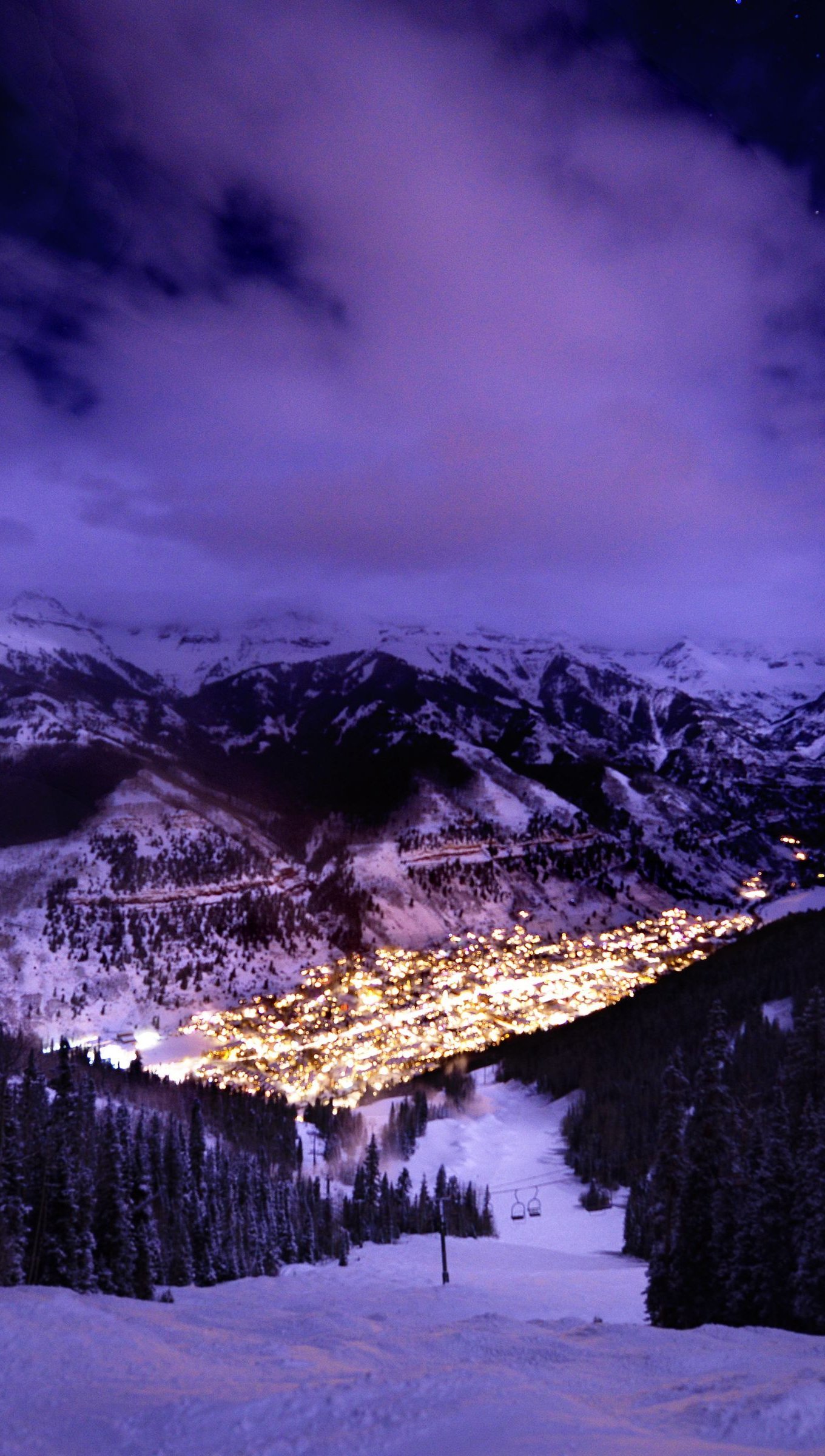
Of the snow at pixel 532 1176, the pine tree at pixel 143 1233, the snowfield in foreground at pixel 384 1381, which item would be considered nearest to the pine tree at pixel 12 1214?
the pine tree at pixel 143 1233

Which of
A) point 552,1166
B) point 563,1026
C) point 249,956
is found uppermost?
point 249,956

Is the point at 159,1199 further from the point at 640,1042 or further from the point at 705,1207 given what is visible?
the point at 640,1042

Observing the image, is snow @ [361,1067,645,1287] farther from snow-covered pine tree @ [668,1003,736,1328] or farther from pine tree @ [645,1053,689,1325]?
snow-covered pine tree @ [668,1003,736,1328]

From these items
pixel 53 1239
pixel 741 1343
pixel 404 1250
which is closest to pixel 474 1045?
pixel 404 1250

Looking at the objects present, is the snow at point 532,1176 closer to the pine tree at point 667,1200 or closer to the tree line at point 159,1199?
the pine tree at point 667,1200

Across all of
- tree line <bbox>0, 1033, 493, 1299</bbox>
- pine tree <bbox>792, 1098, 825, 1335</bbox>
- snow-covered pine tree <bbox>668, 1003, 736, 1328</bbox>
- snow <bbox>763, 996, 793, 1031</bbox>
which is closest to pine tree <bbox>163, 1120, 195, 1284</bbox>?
tree line <bbox>0, 1033, 493, 1299</bbox>

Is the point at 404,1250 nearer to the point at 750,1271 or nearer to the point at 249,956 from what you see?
the point at 750,1271

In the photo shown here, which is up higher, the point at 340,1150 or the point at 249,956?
the point at 249,956
